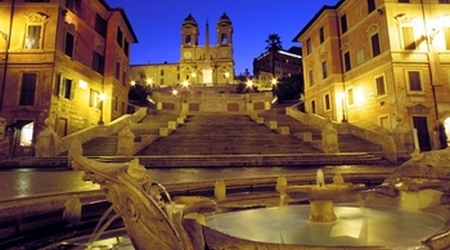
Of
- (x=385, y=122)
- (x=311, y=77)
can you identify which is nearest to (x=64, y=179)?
(x=385, y=122)

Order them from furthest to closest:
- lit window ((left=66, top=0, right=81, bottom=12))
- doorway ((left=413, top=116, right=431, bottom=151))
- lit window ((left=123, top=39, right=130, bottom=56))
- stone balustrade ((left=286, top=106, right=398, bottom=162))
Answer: lit window ((left=123, top=39, right=130, bottom=56))
lit window ((left=66, top=0, right=81, bottom=12))
doorway ((left=413, top=116, right=431, bottom=151))
stone balustrade ((left=286, top=106, right=398, bottom=162))

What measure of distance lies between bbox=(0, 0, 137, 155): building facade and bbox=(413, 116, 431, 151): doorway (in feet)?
81.0

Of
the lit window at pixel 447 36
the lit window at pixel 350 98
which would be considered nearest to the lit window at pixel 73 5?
the lit window at pixel 350 98

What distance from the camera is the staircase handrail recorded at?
53.7 feet

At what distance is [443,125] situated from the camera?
21.0m

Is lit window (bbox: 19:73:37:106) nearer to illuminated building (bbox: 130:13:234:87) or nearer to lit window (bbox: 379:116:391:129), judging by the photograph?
lit window (bbox: 379:116:391:129)

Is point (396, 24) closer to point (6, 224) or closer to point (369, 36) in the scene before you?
point (369, 36)

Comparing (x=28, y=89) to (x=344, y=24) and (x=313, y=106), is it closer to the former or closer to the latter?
(x=313, y=106)

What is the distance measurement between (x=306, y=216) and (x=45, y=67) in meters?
22.8

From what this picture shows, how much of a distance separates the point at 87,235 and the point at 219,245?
279 centimetres

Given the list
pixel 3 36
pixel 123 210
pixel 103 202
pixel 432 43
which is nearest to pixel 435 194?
pixel 123 210

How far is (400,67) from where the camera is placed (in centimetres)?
2198

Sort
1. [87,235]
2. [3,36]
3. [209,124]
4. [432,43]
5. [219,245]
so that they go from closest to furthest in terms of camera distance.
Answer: [219,245] → [87,235] → [3,36] → [432,43] → [209,124]

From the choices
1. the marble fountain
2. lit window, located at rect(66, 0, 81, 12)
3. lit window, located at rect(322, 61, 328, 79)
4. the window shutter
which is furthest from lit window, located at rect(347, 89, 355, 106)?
lit window, located at rect(66, 0, 81, 12)
